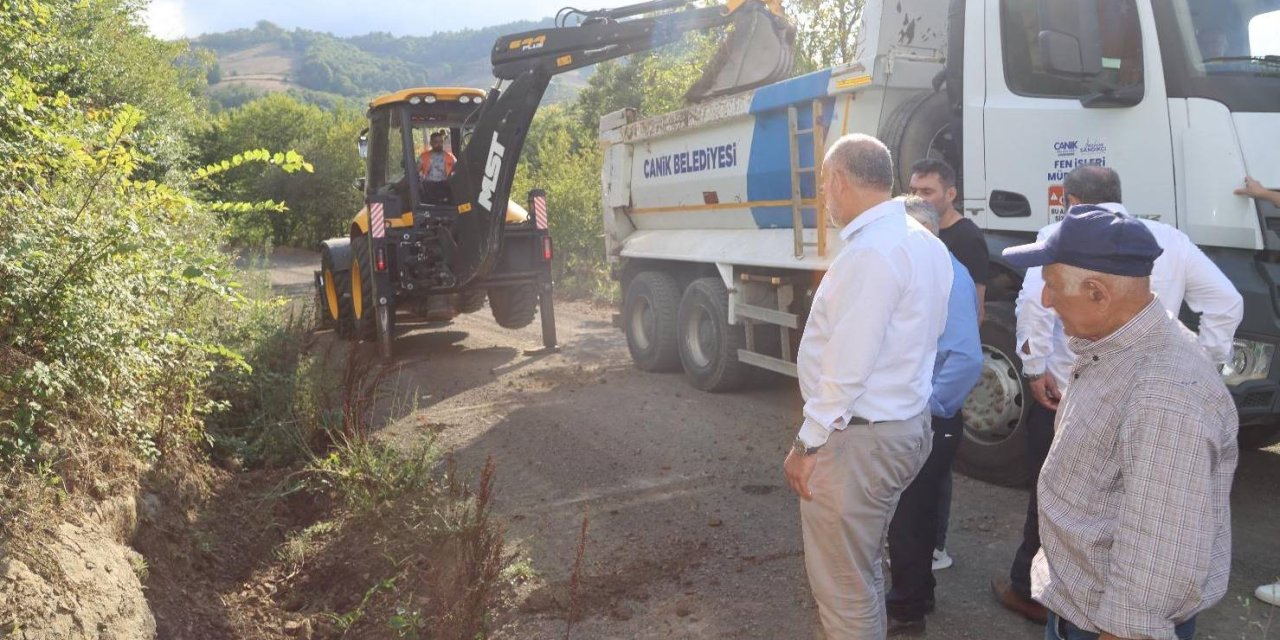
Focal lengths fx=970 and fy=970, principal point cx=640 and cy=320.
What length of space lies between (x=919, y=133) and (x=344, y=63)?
135606 mm

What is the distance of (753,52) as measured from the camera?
7.95 m

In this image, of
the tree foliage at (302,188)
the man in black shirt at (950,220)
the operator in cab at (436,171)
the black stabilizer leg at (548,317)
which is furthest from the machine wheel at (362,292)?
the tree foliage at (302,188)

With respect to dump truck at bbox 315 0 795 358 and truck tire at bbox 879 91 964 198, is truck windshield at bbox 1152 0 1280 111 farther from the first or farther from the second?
dump truck at bbox 315 0 795 358

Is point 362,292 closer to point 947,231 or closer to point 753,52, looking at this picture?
point 753,52

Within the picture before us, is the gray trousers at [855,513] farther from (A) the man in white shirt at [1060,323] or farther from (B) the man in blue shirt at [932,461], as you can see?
(A) the man in white shirt at [1060,323]

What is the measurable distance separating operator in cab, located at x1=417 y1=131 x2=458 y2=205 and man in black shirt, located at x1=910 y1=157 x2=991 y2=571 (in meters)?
6.38

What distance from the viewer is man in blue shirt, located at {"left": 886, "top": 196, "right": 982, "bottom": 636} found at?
3514 millimetres

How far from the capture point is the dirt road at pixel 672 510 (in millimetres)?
3834


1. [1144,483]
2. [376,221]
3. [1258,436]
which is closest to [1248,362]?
[1258,436]

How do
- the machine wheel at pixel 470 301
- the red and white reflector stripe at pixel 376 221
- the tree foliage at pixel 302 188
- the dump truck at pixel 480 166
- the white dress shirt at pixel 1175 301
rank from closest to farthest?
the white dress shirt at pixel 1175 301, the dump truck at pixel 480 166, the red and white reflector stripe at pixel 376 221, the machine wheel at pixel 470 301, the tree foliage at pixel 302 188

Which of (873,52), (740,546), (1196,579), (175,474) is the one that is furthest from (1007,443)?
(175,474)

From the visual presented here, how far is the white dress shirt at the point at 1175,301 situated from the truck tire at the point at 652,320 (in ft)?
16.2

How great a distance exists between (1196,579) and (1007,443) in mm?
3595

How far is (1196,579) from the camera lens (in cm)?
171
